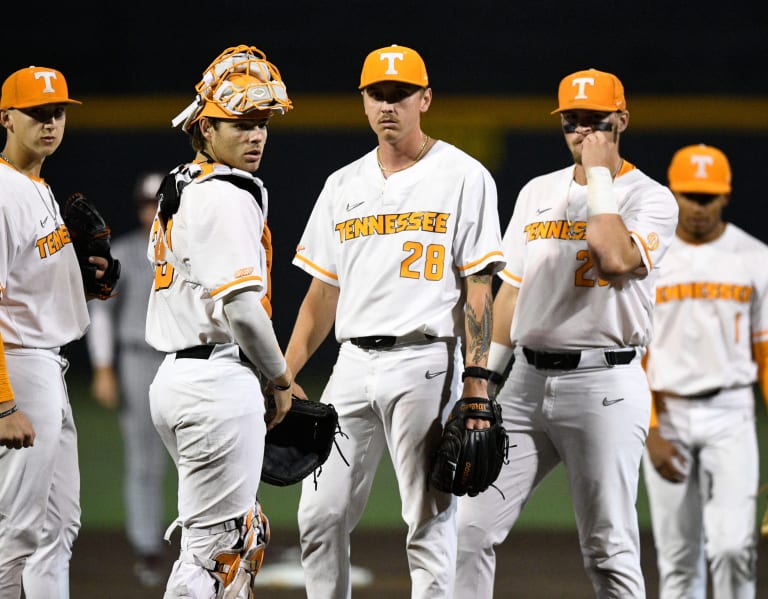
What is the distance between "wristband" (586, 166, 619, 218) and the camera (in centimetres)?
430

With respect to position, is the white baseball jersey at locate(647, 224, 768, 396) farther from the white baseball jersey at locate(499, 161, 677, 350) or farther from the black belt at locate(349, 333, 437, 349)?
the black belt at locate(349, 333, 437, 349)

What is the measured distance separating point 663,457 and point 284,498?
4042 millimetres

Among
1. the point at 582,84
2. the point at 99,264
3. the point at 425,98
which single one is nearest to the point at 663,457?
the point at 582,84

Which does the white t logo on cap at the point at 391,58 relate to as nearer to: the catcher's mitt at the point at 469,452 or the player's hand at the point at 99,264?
the catcher's mitt at the point at 469,452

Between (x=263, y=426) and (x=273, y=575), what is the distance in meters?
2.69

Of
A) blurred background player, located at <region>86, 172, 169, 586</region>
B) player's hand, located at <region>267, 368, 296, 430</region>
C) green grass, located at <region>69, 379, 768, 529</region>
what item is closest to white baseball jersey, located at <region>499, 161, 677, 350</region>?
player's hand, located at <region>267, 368, 296, 430</region>

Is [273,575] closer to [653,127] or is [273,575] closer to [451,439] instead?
[451,439]

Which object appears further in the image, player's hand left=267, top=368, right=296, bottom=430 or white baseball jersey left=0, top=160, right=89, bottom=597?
white baseball jersey left=0, top=160, right=89, bottom=597

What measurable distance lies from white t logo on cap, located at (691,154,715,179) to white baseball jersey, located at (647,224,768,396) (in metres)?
0.33

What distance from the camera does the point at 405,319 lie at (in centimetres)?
425

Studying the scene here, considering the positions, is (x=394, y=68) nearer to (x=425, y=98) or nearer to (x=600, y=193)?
(x=425, y=98)

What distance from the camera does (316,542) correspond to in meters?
4.38

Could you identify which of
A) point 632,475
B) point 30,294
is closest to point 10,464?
point 30,294

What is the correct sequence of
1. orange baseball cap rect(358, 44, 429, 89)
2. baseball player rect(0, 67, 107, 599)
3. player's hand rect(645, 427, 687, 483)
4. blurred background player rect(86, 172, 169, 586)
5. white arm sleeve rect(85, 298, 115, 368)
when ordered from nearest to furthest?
baseball player rect(0, 67, 107, 599)
orange baseball cap rect(358, 44, 429, 89)
player's hand rect(645, 427, 687, 483)
blurred background player rect(86, 172, 169, 586)
white arm sleeve rect(85, 298, 115, 368)
